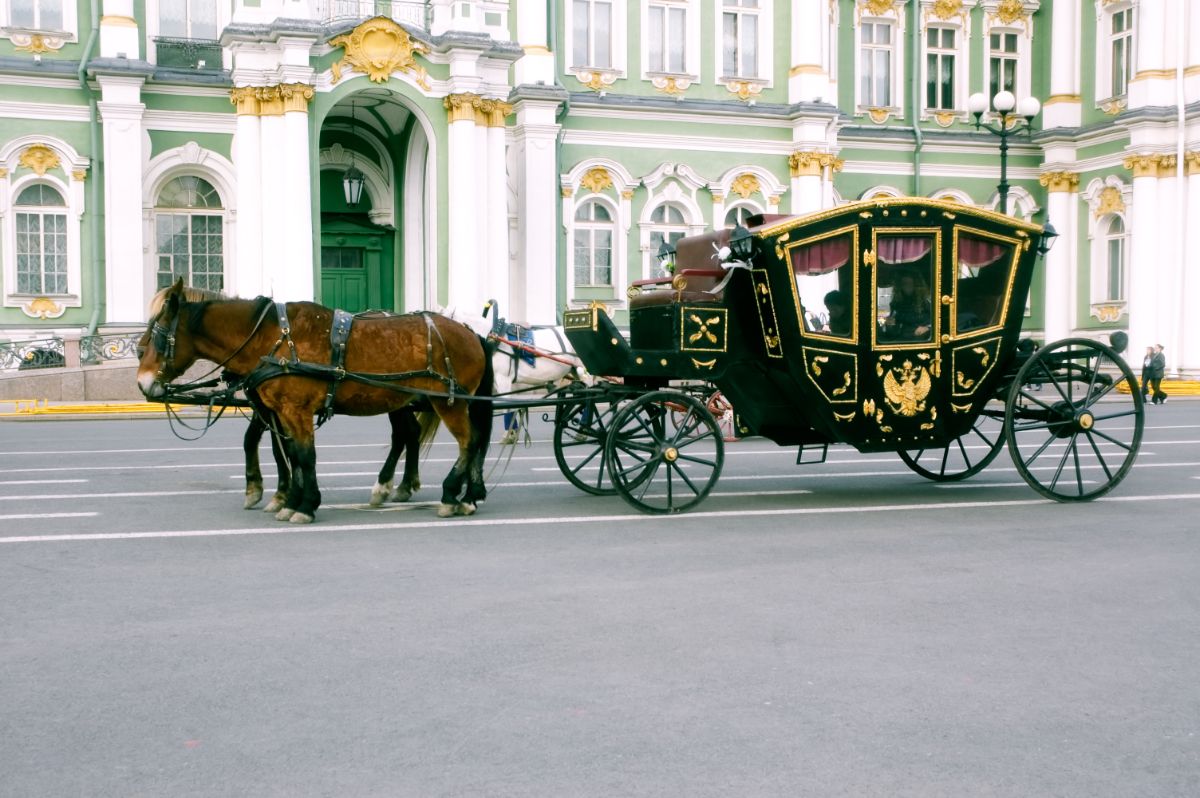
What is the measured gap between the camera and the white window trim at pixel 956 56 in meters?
36.2

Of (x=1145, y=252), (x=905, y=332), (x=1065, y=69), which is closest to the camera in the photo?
(x=905, y=332)

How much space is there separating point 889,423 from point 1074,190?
2912 centimetres

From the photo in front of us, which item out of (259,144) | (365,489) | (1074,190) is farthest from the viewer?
(1074,190)

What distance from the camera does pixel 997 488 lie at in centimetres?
1202

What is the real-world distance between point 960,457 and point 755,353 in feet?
15.7

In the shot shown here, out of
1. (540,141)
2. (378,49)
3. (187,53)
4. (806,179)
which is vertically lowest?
(806,179)

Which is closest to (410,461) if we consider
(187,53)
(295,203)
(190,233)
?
(295,203)

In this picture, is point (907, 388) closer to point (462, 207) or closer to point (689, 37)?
point (462, 207)

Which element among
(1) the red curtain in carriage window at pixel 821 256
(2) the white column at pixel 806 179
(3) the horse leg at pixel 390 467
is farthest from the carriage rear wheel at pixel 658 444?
(2) the white column at pixel 806 179

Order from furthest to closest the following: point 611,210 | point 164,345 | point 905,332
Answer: point 611,210 < point 905,332 < point 164,345

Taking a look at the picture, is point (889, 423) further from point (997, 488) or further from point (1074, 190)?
point (1074, 190)

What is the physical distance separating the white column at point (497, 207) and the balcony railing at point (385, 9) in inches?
99.2

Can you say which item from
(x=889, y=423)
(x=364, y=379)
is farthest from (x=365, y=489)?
(x=889, y=423)

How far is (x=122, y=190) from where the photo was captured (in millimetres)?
27719
